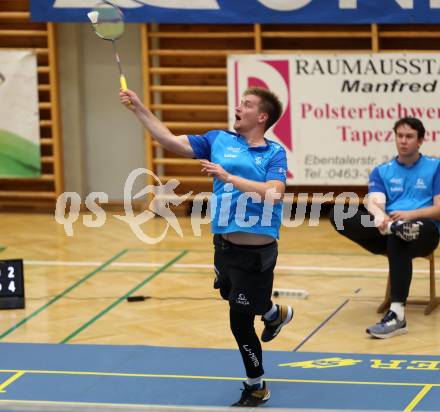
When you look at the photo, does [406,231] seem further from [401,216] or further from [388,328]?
[388,328]

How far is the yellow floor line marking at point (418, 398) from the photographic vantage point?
6.56 metres

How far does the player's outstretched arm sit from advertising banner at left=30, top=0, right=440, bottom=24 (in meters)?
5.34

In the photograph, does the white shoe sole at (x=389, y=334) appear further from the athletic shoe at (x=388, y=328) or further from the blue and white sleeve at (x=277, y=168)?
the blue and white sleeve at (x=277, y=168)

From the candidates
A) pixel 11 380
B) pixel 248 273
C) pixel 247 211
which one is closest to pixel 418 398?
pixel 248 273

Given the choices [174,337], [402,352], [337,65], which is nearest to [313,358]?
[402,352]

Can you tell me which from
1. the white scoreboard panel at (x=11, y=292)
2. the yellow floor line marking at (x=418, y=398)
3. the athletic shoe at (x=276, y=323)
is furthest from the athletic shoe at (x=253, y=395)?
the white scoreboard panel at (x=11, y=292)

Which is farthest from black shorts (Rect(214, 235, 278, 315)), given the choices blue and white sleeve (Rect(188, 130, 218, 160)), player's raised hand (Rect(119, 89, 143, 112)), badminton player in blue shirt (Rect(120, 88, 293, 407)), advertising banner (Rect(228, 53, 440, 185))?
advertising banner (Rect(228, 53, 440, 185))

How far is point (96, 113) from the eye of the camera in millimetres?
13125

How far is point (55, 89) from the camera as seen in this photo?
12.8 meters

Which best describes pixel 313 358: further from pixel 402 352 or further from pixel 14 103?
pixel 14 103

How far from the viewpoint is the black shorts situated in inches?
257

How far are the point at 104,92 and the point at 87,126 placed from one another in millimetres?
442

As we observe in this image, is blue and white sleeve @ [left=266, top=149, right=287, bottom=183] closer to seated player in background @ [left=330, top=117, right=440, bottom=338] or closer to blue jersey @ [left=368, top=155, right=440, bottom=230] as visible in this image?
seated player in background @ [left=330, top=117, right=440, bottom=338]

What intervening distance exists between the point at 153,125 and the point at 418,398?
2172 mm
